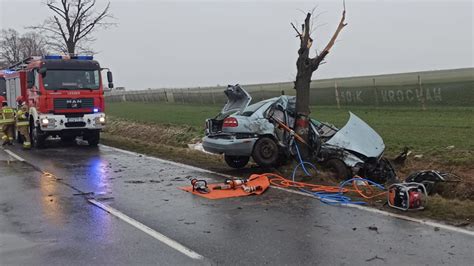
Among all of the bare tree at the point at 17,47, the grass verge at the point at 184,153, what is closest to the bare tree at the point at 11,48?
the bare tree at the point at 17,47

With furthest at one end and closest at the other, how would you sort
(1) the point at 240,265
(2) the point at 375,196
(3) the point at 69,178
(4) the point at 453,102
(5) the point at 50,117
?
1. (4) the point at 453,102
2. (5) the point at 50,117
3. (3) the point at 69,178
4. (2) the point at 375,196
5. (1) the point at 240,265

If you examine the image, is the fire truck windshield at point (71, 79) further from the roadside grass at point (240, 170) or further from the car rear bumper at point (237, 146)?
the car rear bumper at point (237, 146)

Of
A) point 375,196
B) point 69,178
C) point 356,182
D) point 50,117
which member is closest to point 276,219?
point 375,196

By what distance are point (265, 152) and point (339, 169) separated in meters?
1.53

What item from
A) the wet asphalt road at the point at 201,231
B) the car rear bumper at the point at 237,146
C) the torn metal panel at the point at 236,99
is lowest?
the wet asphalt road at the point at 201,231

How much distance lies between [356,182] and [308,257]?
4251 mm

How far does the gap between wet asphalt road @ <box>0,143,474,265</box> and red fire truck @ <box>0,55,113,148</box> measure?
6939 mm

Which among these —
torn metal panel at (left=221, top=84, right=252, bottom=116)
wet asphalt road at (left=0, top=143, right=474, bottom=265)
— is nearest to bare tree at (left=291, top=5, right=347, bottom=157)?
torn metal panel at (left=221, top=84, right=252, bottom=116)

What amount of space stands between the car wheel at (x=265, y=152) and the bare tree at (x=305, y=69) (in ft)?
2.18

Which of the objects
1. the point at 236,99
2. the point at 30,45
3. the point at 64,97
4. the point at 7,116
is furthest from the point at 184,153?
the point at 30,45

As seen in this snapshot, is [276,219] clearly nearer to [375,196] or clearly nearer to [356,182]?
[375,196]

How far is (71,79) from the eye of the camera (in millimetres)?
16266

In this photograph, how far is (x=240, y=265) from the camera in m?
4.82

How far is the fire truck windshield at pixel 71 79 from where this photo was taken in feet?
52.4
